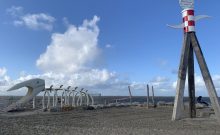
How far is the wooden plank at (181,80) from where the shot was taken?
18188 mm

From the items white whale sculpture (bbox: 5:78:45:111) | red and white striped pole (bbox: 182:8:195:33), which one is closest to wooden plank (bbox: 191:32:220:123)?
red and white striped pole (bbox: 182:8:195:33)

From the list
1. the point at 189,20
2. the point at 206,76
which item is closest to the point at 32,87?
the point at 189,20

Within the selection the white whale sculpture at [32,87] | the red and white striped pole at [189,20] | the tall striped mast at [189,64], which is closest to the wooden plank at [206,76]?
the tall striped mast at [189,64]

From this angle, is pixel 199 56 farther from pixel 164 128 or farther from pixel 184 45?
pixel 164 128

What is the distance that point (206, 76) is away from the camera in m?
17.9

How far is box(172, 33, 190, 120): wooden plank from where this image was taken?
59.7 feet

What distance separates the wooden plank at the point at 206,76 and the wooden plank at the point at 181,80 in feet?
1.29

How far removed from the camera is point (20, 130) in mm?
15094

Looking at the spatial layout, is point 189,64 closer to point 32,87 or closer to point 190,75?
point 190,75

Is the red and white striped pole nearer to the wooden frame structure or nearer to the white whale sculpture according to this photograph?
the wooden frame structure

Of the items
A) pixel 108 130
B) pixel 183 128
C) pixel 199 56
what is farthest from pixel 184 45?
pixel 108 130

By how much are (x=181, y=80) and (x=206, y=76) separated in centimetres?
118

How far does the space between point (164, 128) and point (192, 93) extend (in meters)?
4.27

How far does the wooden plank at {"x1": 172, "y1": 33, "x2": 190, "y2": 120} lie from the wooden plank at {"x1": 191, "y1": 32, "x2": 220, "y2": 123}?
0.39 meters
